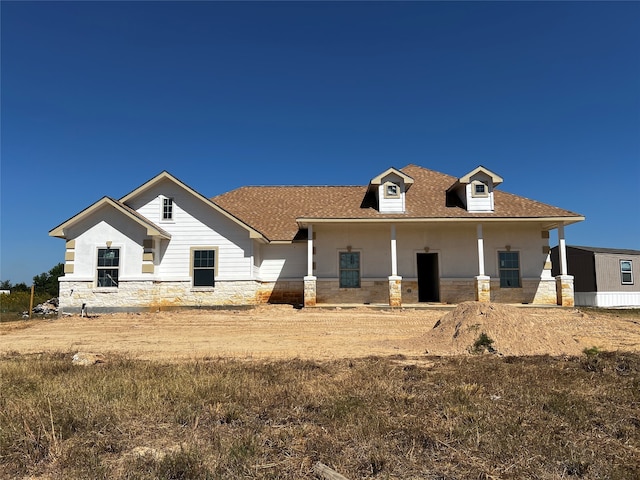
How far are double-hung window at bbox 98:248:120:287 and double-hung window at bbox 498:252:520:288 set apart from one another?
17997mm

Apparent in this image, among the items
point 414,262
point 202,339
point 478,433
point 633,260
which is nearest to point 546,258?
point 414,262

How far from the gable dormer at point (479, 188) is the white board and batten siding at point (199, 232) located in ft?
34.8

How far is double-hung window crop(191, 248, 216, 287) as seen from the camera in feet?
65.6

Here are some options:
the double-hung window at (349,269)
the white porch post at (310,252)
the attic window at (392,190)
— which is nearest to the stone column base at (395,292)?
the double-hung window at (349,269)

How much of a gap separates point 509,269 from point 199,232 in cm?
1513

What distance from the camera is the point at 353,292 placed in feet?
69.5

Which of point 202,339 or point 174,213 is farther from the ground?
point 174,213

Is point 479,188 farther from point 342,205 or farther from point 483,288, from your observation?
point 342,205

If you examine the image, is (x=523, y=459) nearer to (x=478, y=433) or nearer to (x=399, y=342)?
(x=478, y=433)

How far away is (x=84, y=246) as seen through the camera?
18.9 meters

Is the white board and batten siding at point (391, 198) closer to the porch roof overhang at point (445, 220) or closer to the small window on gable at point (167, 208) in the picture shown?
the porch roof overhang at point (445, 220)

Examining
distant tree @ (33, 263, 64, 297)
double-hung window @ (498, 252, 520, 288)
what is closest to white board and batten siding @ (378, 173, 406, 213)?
double-hung window @ (498, 252, 520, 288)

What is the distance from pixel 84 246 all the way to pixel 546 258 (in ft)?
70.9

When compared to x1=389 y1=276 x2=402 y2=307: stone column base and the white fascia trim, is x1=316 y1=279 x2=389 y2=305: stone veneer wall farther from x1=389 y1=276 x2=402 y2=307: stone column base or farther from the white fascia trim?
the white fascia trim
